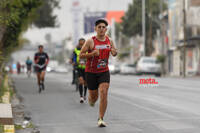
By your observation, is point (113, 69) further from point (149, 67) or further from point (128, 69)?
point (149, 67)

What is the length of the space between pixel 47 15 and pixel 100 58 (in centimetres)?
3794

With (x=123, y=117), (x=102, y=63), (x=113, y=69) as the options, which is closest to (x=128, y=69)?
(x=113, y=69)

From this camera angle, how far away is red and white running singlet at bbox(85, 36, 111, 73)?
9906 millimetres

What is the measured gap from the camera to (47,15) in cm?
4738

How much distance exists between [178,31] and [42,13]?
23626 millimetres

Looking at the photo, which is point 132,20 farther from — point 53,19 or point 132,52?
point 53,19

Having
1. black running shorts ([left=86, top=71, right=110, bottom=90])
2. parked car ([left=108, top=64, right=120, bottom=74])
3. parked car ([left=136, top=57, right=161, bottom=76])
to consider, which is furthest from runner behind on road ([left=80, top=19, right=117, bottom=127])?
parked car ([left=108, top=64, right=120, bottom=74])

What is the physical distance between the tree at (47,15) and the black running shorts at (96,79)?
35.0m

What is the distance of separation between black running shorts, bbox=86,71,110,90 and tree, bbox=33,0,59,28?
35.0m

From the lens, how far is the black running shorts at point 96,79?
1006 centimetres

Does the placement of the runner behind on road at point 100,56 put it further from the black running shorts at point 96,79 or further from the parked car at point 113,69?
the parked car at point 113,69

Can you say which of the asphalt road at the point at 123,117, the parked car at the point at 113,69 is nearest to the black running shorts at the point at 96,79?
the asphalt road at the point at 123,117

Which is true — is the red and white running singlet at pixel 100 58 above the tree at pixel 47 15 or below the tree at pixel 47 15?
below

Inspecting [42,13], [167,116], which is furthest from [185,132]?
[42,13]
